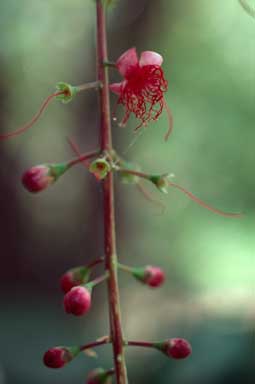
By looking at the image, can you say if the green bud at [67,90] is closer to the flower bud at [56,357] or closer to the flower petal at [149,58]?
the flower petal at [149,58]

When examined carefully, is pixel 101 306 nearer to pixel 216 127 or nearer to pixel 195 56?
pixel 216 127

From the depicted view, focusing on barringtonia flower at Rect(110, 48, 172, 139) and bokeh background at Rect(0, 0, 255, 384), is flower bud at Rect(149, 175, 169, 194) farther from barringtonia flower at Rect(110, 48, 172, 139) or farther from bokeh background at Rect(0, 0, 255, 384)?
bokeh background at Rect(0, 0, 255, 384)

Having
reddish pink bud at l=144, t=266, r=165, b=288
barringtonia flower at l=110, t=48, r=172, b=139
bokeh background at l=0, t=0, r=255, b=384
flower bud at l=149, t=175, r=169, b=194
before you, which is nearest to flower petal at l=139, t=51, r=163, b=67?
barringtonia flower at l=110, t=48, r=172, b=139

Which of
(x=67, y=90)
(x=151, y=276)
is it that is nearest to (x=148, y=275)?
(x=151, y=276)

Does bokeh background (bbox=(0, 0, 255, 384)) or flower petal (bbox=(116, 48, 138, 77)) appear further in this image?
bokeh background (bbox=(0, 0, 255, 384))

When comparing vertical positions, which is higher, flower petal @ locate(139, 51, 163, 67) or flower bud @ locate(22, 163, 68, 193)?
flower petal @ locate(139, 51, 163, 67)

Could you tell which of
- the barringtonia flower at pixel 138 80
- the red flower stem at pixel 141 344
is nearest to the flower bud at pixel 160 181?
the barringtonia flower at pixel 138 80

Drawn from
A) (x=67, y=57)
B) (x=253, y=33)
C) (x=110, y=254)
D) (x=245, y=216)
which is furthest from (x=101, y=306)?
(x=110, y=254)
